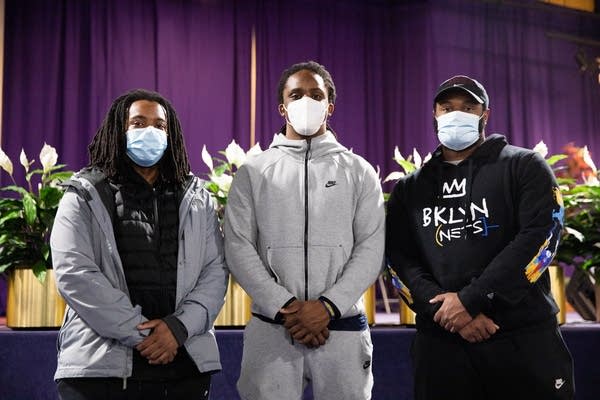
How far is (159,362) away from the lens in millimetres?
2053

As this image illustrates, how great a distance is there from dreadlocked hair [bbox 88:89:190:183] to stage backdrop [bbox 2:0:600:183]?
5.04m

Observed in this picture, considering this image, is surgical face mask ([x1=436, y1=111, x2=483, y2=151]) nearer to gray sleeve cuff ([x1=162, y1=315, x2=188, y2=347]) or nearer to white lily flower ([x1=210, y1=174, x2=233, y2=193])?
gray sleeve cuff ([x1=162, y1=315, x2=188, y2=347])

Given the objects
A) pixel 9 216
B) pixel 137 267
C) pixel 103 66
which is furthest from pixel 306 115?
pixel 103 66

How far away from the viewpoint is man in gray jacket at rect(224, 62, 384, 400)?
217 cm

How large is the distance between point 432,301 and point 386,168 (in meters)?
6.19

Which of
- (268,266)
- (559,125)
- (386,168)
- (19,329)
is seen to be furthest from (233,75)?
(268,266)

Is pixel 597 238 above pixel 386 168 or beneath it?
beneath

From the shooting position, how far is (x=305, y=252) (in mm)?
2262

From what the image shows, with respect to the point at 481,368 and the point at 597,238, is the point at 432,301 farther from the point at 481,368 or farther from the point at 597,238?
the point at 597,238

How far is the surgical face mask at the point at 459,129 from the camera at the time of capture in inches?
93.9

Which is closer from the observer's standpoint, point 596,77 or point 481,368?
point 481,368

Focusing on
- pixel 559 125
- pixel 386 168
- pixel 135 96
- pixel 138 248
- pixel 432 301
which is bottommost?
pixel 432 301

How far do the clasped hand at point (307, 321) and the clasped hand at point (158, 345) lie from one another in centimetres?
34

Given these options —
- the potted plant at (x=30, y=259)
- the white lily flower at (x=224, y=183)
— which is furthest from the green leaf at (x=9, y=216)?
the white lily flower at (x=224, y=183)
